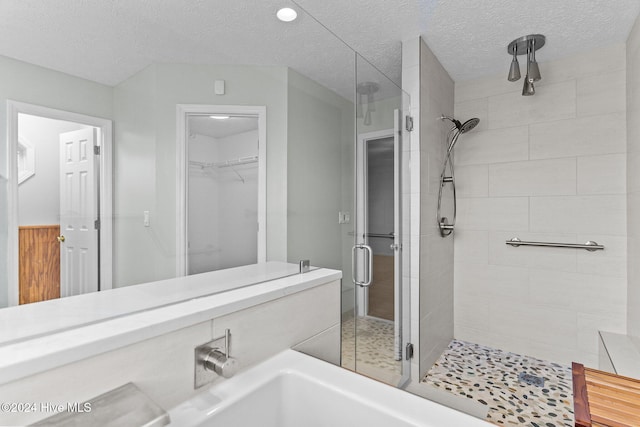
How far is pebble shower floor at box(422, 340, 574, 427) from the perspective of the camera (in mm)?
1772

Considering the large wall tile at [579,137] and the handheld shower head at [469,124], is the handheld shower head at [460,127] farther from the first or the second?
the large wall tile at [579,137]

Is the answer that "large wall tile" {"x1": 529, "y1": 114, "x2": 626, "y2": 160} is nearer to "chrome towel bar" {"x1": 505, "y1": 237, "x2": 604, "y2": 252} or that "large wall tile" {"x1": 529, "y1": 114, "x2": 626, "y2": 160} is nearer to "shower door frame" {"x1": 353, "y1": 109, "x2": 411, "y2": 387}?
"chrome towel bar" {"x1": 505, "y1": 237, "x2": 604, "y2": 252}

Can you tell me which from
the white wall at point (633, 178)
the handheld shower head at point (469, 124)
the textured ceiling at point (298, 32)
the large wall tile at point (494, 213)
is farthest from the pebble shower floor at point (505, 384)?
the textured ceiling at point (298, 32)

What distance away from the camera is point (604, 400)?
34.5 inches

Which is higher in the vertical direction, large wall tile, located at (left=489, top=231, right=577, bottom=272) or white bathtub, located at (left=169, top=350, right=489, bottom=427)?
large wall tile, located at (left=489, top=231, right=577, bottom=272)

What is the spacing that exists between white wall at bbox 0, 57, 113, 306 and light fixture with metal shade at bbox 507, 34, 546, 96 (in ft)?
7.96

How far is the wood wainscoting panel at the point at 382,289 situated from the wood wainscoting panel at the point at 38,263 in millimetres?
1356

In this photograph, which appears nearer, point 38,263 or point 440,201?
point 38,263

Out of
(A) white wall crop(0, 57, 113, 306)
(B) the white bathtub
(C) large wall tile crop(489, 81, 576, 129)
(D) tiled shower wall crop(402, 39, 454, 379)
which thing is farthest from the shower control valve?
(C) large wall tile crop(489, 81, 576, 129)

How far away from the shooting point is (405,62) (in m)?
2.10

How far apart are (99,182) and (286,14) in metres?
1.14

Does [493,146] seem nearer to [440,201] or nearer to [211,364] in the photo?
[440,201]

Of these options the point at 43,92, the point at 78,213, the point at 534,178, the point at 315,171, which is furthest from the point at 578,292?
the point at 43,92

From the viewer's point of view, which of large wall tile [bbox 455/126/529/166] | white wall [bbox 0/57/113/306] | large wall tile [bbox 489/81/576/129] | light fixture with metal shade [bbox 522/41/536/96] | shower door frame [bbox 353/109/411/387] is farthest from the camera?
large wall tile [bbox 455/126/529/166]
